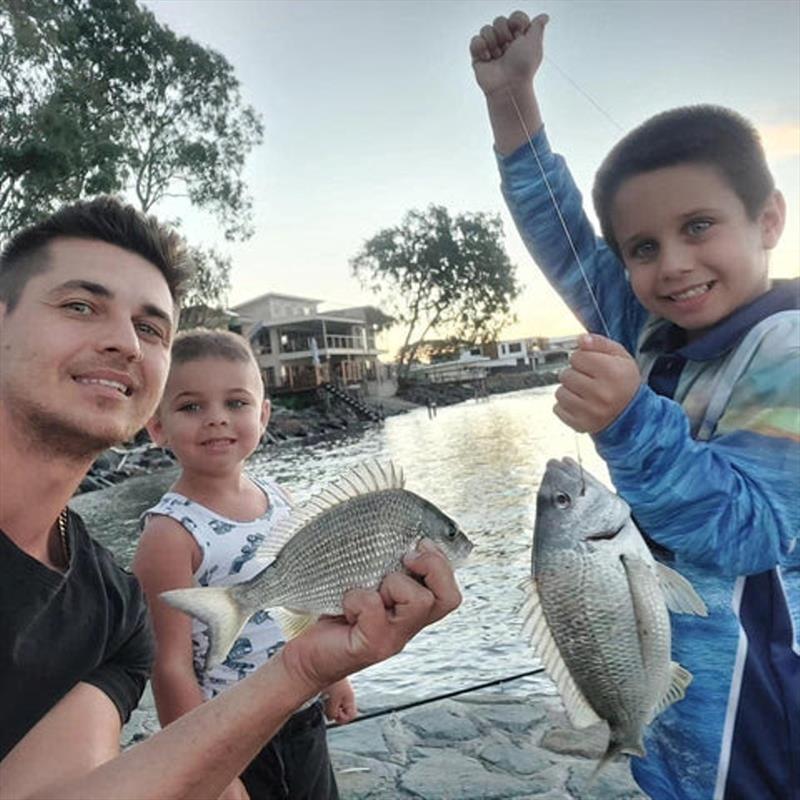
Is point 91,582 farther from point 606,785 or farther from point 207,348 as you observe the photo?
point 606,785

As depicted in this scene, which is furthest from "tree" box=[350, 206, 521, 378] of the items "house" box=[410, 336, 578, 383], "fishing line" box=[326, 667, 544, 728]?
"fishing line" box=[326, 667, 544, 728]

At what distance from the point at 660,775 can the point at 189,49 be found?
35.7 m

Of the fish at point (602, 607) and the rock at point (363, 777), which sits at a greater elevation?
the fish at point (602, 607)

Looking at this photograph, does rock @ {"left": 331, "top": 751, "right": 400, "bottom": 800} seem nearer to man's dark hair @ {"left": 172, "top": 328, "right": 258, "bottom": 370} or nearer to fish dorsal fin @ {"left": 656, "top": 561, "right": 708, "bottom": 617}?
man's dark hair @ {"left": 172, "top": 328, "right": 258, "bottom": 370}

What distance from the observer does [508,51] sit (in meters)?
2.14

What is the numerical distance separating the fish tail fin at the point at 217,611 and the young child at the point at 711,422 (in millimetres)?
934

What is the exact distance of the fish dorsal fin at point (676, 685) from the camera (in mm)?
1616

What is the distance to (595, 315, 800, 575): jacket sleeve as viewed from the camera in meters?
1.43

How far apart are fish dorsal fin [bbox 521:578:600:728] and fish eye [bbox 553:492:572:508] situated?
198 mm

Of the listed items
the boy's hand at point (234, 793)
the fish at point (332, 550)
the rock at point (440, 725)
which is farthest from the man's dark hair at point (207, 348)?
the rock at point (440, 725)

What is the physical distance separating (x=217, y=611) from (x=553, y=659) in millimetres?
805

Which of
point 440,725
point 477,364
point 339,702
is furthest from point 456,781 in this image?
point 477,364

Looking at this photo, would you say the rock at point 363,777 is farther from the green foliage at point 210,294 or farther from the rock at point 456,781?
the green foliage at point 210,294

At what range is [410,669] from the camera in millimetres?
5656
